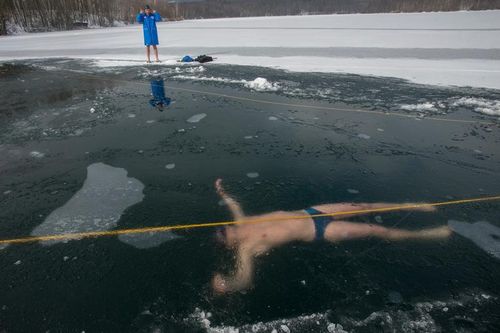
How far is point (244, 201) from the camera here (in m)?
3.41

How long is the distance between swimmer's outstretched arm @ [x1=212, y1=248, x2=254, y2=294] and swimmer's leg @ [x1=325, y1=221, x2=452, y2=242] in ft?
2.66

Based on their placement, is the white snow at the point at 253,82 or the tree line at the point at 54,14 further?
the tree line at the point at 54,14

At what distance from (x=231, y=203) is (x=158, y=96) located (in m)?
4.72

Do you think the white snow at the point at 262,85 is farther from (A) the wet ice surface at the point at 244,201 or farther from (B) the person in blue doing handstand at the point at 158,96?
(B) the person in blue doing handstand at the point at 158,96

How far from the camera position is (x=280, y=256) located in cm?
272

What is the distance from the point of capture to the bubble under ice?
9.11 ft

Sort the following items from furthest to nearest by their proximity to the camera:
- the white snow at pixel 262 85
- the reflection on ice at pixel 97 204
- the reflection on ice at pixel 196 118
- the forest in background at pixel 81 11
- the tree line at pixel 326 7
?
the tree line at pixel 326 7 → the forest in background at pixel 81 11 → the white snow at pixel 262 85 → the reflection on ice at pixel 196 118 → the reflection on ice at pixel 97 204

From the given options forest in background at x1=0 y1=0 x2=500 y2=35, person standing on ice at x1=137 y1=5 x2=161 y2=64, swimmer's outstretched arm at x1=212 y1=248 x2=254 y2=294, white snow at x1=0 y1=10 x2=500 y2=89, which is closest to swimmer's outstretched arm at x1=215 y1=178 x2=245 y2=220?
swimmer's outstretched arm at x1=212 y1=248 x2=254 y2=294

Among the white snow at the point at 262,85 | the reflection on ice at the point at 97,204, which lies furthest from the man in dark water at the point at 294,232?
the white snow at the point at 262,85

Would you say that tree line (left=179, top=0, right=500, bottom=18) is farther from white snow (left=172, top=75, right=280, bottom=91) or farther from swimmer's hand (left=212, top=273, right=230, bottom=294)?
swimmer's hand (left=212, top=273, right=230, bottom=294)

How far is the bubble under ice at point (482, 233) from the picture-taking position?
278 cm

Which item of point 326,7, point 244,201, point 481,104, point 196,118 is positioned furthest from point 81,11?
point 326,7

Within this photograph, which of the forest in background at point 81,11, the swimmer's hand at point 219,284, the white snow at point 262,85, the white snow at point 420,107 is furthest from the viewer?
the forest in background at point 81,11

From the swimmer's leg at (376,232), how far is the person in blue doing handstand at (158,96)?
449 centimetres
